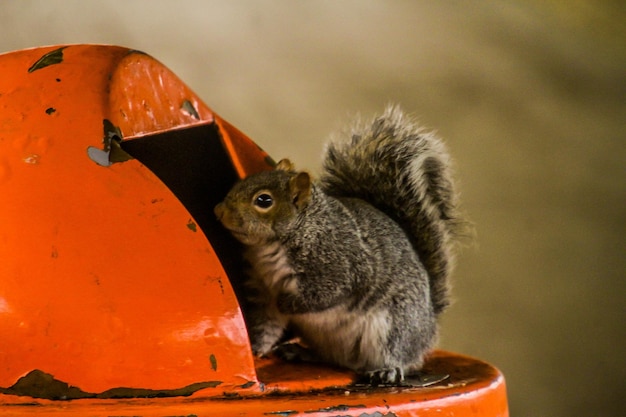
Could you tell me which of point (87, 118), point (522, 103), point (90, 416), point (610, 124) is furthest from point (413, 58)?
point (90, 416)

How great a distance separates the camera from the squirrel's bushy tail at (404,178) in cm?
133

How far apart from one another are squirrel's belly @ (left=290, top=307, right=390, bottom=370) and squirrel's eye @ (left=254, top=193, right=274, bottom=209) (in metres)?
0.17

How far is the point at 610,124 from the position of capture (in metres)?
2.72

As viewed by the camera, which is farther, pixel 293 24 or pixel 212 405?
pixel 293 24

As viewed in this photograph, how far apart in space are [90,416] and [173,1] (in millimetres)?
1935

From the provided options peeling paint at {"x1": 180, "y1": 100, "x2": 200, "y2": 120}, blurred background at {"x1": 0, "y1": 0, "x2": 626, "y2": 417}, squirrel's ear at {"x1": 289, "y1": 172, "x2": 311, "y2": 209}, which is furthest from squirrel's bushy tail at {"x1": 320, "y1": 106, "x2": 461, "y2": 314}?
blurred background at {"x1": 0, "y1": 0, "x2": 626, "y2": 417}

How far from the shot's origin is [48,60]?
0.91 m

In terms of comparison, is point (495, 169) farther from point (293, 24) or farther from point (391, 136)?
point (391, 136)

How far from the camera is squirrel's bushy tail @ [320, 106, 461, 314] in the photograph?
1.33 m

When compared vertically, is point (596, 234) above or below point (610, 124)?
below

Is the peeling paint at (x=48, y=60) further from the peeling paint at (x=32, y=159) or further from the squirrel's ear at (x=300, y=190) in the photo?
the squirrel's ear at (x=300, y=190)

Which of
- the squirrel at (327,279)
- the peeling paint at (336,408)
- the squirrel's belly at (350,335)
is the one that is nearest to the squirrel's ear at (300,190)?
the squirrel at (327,279)

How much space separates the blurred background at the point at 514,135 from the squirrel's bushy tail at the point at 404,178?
3.75 feet

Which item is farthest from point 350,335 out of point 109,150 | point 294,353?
point 109,150
